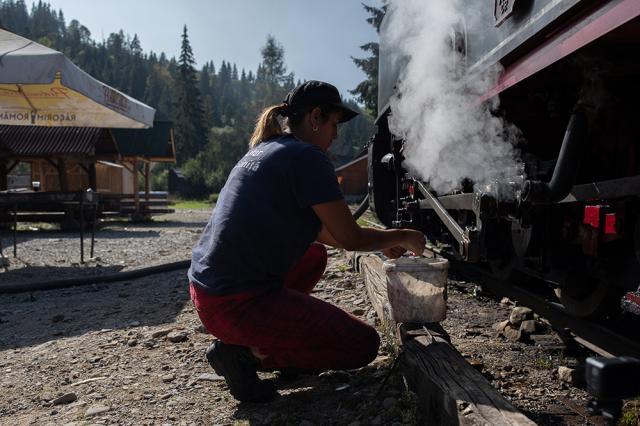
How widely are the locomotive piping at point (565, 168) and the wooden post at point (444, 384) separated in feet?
2.86

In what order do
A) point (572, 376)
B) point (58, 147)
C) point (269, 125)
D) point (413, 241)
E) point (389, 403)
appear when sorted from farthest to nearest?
point (58, 147) → point (572, 376) → point (269, 125) → point (413, 241) → point (389, 403)

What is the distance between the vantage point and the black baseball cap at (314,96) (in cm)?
268

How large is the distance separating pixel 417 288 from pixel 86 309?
3371mm

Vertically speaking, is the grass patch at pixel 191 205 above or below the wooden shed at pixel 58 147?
below

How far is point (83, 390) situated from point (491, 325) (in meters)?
2.91

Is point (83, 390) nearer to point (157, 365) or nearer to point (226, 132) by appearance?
point (157, 365)

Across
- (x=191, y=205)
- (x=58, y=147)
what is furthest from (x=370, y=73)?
(x=58, y=147)

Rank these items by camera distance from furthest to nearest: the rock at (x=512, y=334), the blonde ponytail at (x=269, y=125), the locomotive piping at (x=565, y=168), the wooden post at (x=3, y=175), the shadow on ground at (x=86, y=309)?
1. the wooden post at (x=3, y=175)
2. the shadow on ground at (x=86, y=309)
3. the rock at (x=512, y=334)
4. the blonde ponytail at (x=269, y=125)
5. the locomotive piping at (x=565, y=168)

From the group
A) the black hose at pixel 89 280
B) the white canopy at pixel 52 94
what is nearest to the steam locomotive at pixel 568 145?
the black hose at pixel 89 280

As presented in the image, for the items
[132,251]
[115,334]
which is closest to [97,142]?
[132,251]

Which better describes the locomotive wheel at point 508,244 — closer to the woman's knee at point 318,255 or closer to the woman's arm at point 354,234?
the woman's arm at point 354,234

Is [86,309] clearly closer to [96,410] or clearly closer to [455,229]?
[96,410]

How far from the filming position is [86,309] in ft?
16.0

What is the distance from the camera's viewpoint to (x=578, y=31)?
2088 millimetres
